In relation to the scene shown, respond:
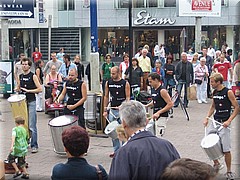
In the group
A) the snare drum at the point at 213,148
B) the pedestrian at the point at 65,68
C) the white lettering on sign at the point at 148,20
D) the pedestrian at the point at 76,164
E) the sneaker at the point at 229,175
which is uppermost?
the white lettering on sign at the point at 148,20

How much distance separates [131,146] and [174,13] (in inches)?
1444

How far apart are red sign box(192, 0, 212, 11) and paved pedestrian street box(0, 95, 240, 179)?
8.41 meters

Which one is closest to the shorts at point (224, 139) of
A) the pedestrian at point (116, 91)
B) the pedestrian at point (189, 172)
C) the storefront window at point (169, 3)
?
the pedestrian at point (116, 91)

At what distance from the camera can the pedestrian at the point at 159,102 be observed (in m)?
8.11

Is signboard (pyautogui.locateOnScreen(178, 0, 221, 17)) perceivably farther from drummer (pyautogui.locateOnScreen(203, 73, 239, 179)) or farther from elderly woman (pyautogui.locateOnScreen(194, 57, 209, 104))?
drummer (pyautogui.locateOnScreen(203, 73, 239, 179))

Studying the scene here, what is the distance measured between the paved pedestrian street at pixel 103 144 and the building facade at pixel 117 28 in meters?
25.2

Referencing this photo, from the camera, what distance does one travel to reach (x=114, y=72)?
8.84 m

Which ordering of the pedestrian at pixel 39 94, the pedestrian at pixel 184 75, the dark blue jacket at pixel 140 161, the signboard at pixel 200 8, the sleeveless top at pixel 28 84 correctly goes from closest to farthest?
the dark blue jacket at pixel 140 161 < the sleeveless top at pixel 28 84 < the pedestrian at pixel 39 94 < the pedestrian at pixel 184 75 < the signboard at pixel 200 8

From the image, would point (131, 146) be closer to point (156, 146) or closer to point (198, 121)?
point (156, 146)

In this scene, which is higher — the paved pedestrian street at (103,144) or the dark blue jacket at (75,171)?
the dark blue jacket at (75,171)

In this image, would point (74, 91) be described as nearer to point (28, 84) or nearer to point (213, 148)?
point (28, 84)

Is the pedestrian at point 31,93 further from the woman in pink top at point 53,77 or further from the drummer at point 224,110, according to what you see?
the woman in pink top at point 53,77

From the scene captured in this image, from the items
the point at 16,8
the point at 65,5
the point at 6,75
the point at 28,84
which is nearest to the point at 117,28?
the point at 65,5

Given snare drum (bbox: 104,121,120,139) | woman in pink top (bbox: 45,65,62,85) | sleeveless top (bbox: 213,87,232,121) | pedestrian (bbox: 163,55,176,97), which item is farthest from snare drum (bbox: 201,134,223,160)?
pedestrian (bbox: 163,55,176,97)
